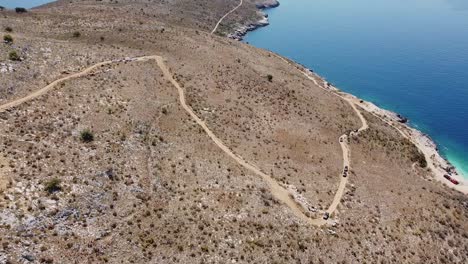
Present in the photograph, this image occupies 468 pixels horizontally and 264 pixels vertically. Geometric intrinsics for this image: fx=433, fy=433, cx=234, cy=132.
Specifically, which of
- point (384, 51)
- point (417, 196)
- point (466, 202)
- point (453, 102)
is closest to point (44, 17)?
point (417, 196)

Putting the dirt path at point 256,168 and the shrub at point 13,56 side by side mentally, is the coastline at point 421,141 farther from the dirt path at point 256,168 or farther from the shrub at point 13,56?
the shrub at point 13,56

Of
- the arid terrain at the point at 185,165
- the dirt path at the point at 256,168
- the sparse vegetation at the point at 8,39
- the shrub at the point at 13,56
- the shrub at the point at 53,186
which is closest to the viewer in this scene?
the arid terrain at the point at 185,165

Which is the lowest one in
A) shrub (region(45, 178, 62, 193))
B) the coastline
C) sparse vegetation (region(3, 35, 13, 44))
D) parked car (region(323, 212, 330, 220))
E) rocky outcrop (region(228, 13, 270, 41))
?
shrub (region(45, 178, 62, 193))

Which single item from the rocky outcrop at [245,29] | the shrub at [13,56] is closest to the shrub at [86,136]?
the shrub at [13,56]

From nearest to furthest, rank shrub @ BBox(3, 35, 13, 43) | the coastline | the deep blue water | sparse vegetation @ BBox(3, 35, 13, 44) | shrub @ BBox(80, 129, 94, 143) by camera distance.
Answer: shrub @ BBox(80, 129, 94, 143), sparse vegetation @ BBox(3, 35, 13, 44), shrub @ BBox(3, 35, 13, 43), the coastline, the deep blue water

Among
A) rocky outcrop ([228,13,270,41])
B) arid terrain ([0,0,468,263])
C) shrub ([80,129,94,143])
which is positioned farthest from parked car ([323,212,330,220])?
rocky outcrop ([228,13,270,41])

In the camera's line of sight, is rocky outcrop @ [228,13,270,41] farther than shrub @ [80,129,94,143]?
Yes

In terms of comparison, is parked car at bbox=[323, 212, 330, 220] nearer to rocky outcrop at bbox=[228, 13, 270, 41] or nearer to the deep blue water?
the deep blue water
